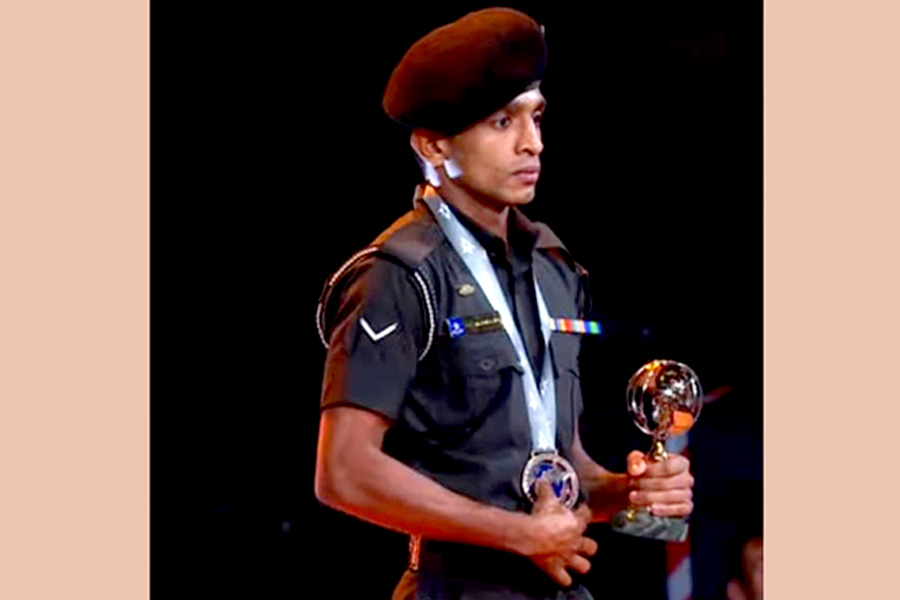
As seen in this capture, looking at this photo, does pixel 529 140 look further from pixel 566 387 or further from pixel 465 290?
pixel 566 387

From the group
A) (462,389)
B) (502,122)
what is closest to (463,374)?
(462,389)

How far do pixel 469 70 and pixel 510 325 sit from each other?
391 millimetres

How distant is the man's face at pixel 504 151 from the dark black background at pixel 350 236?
1.02m

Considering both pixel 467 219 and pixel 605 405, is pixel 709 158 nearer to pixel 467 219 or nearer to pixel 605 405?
pixel 605 405

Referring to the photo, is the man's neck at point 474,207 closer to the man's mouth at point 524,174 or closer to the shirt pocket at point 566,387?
the man's mouth at point 524,174

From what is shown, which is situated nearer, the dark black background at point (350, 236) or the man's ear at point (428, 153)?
the man's ear at point (428, 153)

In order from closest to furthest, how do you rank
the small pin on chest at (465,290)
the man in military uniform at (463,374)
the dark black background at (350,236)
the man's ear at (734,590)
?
1. the man in military uniform at (463,374)
2. the small pin on chest at (465,290)
3. the dark black background at (350,236)
4. the man's ear at (734,590)

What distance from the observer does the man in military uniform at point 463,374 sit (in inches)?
94.7

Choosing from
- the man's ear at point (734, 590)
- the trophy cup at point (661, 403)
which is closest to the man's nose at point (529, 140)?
the trophy cup at point (661, 403)

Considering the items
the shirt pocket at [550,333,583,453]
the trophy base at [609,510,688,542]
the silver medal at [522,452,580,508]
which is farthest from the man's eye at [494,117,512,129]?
the trophy base at [609,510,688,542]

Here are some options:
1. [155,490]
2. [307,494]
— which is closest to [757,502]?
[307,494]

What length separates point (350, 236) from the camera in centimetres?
360

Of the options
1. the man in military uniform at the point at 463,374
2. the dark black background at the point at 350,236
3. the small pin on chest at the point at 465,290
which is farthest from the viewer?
the dark black background at the point at 350,236

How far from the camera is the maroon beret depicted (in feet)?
8.17
